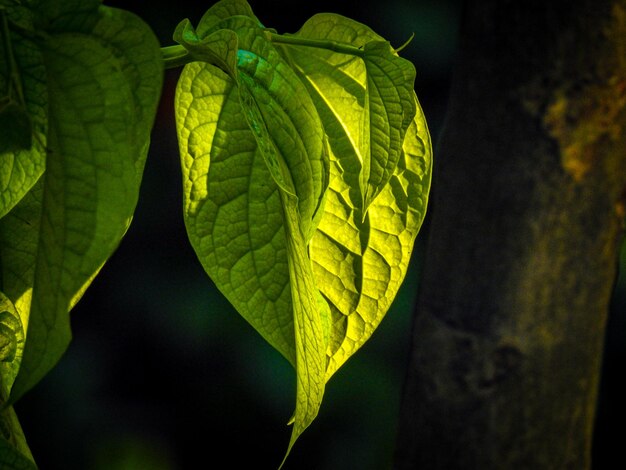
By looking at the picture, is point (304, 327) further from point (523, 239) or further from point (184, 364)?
point (184, 364)

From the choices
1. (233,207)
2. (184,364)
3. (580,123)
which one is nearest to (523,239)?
(580,123)

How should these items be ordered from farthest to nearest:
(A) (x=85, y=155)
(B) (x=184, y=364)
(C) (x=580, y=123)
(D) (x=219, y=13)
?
(B) (x=184, y=364) < (C) (x=580, y=123) < (D) (x=219, y=13) < (A) (x=85, y=155)

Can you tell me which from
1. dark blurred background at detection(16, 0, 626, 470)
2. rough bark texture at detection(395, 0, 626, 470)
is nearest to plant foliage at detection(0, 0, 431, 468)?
rough bark texture at detection(395, 0, 626, 470)

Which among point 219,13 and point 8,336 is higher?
point 219,13

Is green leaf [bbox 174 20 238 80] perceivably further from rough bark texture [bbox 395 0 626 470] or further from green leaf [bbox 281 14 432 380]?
rough bark texture [bbox 395 0 626 470]

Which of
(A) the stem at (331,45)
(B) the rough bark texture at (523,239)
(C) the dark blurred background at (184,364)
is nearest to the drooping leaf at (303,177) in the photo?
(A) the stem at (331,45)

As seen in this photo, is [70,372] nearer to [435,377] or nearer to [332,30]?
[435,377]

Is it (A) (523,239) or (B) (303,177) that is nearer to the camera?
(B) (303,177)

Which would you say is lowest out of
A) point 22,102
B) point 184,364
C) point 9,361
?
point 184,364
